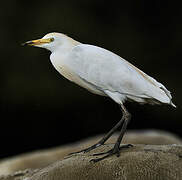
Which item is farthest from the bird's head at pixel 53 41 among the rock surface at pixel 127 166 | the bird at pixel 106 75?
the rock surface at pixel 127 166

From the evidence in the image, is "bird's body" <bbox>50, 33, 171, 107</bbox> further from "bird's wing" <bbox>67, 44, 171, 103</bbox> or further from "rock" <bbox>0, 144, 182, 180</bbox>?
"rock" <bbox>0, 144, 182, 180</bbox>

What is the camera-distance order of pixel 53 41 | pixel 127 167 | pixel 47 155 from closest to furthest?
1. pixel 127 167
2. pixel 53 41
3. pixel 47 155

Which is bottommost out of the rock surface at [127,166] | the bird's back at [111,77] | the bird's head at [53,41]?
the rock surface at [127,166]

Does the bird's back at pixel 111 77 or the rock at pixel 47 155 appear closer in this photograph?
the bird's back at pixel 111 77

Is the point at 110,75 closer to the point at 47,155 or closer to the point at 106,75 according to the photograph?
the point at 106,75

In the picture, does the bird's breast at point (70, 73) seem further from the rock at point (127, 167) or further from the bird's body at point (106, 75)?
the rock at point (127, 167)

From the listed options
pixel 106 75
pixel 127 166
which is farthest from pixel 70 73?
pixel 127 166

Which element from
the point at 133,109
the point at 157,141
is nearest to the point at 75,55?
the point at 157,141
